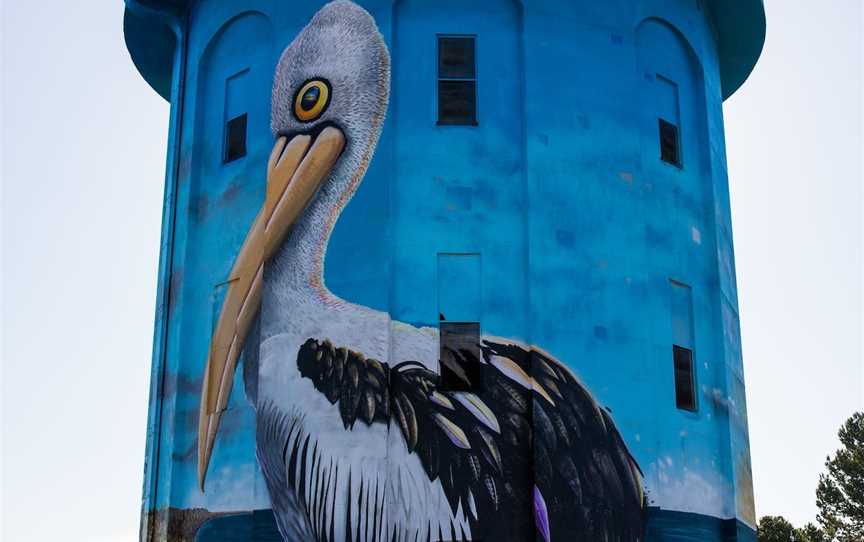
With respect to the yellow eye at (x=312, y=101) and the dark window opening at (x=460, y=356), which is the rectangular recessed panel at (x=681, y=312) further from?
the yellow eye at (x=312, y=101)

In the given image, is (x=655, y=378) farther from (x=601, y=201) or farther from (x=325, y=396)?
(x=325, y=396)

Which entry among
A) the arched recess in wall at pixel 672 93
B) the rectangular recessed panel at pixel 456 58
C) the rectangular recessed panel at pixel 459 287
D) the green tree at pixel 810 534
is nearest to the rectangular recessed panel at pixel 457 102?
the rectangular recessed panel at pixel 456 58

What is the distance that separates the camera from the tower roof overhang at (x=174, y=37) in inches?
973

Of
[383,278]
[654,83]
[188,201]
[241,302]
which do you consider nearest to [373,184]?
[383,278]

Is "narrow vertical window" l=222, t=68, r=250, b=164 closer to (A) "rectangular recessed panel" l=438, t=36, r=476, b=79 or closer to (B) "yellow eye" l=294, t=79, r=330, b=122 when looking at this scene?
(B) "yellow eye" l=294, t=79, r=330, b=122

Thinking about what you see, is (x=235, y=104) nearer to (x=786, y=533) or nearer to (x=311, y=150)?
(x=311, y=150)

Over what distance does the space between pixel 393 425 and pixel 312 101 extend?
247 inches

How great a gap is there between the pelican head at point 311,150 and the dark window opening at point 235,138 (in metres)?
1.08

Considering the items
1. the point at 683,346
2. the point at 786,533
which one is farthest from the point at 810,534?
the point at 683,346

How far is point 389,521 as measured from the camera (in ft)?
59.3

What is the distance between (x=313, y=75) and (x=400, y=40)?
67.9 inches

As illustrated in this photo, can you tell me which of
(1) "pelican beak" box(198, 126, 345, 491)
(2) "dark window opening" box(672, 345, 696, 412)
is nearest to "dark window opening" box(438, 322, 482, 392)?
(1) "pelican beak" box(198, 126, 345, 491)

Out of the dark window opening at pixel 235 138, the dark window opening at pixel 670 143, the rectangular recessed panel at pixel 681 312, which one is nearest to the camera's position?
the rectangular recessed panel at pixel 681 312

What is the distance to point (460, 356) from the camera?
18984 mm
